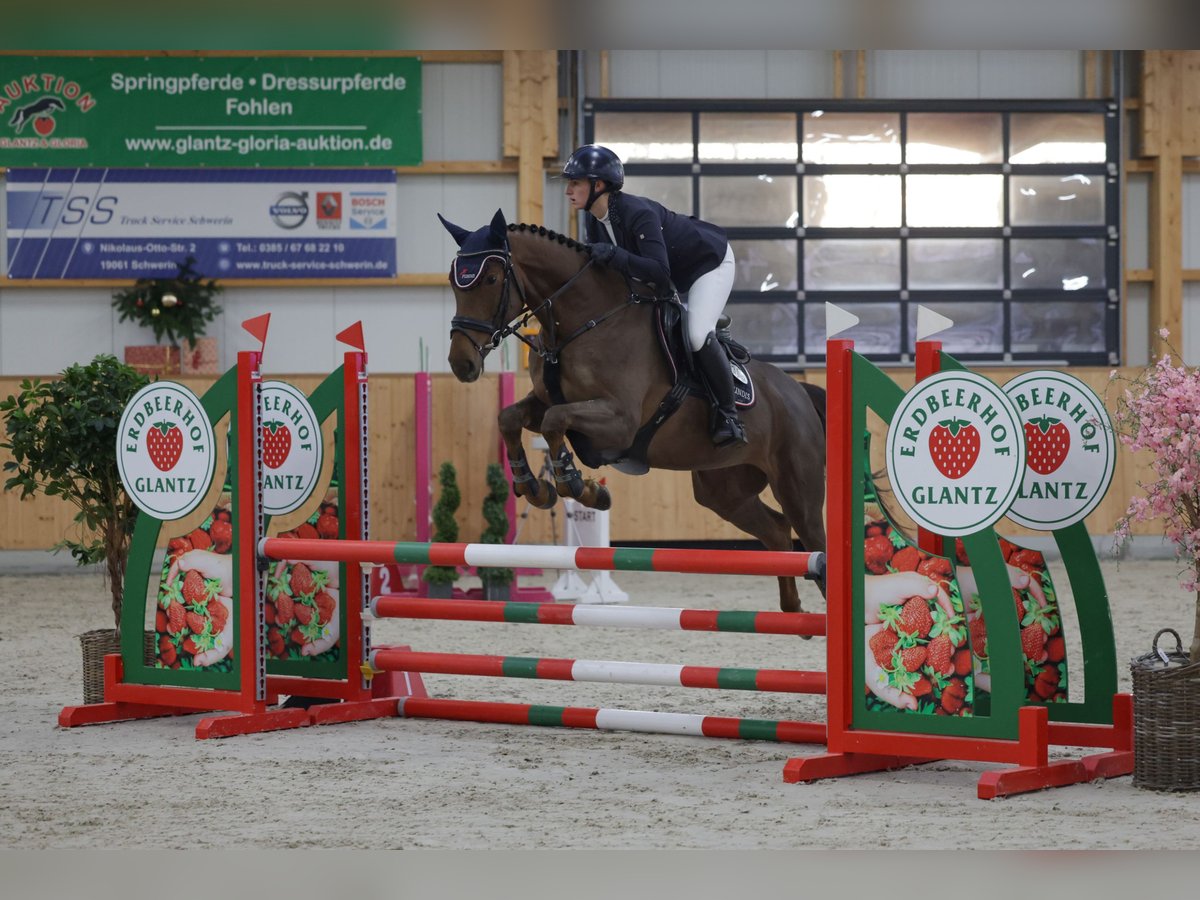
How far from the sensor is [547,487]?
12.7ft

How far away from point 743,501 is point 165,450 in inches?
80.1

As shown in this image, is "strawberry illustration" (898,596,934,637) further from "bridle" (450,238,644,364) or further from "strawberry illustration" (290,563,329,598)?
"strawberry illustration" (290,563,329,598)

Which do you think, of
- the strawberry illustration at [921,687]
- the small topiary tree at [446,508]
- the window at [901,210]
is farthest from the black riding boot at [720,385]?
the window at [901,210]

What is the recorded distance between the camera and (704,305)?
4297 millimetres

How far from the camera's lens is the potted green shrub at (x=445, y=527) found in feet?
26.7

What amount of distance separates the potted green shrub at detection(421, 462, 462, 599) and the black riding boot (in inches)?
160

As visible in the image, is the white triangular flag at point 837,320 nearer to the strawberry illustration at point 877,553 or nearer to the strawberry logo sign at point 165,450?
the strawberry illustration at point 877,553

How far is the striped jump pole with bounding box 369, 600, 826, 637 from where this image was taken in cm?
361

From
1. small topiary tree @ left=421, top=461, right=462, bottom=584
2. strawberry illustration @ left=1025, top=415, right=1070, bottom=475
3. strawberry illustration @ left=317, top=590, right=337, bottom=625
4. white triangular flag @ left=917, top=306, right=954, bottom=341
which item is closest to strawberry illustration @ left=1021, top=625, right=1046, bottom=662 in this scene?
strawberry illustration @ left=1025, top=415, right=1070, bottom=475

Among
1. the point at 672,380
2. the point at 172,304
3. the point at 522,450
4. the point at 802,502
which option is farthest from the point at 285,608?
the point at 172,304

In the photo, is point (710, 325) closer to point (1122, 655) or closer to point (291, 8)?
point (1122, 655)

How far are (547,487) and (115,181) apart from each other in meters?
7.57

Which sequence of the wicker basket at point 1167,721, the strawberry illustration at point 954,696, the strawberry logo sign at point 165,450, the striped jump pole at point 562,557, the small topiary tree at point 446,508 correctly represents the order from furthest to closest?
the small topiary tree at point 446,508 < the strawberry logo sign at point 165,450 < the striped jump pole at point 562,557 < the strawberry illustration at point 954,696 < the wicker basket at point 1167,721

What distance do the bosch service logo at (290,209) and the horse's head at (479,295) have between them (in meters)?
6.66
